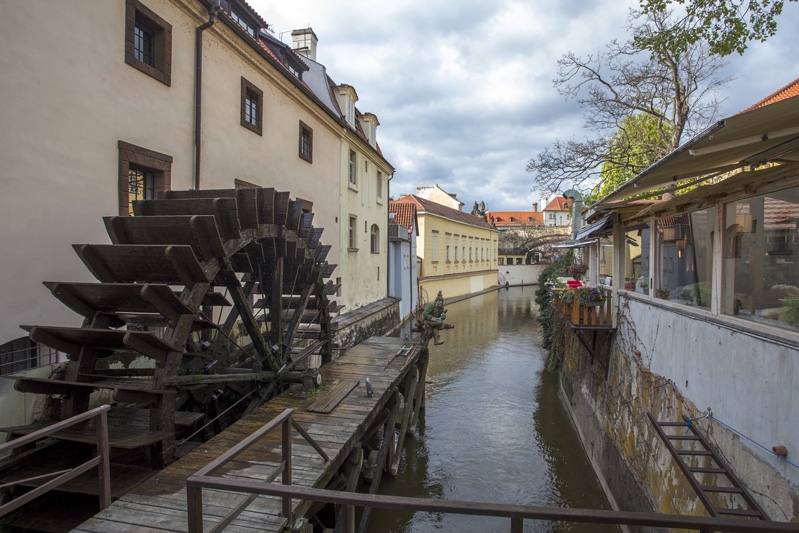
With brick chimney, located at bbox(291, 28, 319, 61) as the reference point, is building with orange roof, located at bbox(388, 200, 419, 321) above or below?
below

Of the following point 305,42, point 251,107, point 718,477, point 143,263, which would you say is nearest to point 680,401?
point 718,477

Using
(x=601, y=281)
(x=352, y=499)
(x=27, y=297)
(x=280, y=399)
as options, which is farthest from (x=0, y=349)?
(x=601, y=281)

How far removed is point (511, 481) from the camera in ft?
24.8

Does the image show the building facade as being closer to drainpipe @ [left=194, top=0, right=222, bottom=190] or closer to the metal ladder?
the metal ladder

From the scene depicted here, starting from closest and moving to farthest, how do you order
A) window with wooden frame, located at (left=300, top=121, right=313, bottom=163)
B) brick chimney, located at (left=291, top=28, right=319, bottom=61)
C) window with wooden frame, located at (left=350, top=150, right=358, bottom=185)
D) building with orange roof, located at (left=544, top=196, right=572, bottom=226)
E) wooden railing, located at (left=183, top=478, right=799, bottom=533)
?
wooden railing, located at (left=183, top=478, right=799, bottom=533) < window with wooden frame, located at (left=300, top=121, right=313, bottom=163) < window with wooden frame, located at (left=350, top=150, right=358, bottom=185) < brick chimney, located at (left=291, top=28, right=319, bottom=61) < building with orange roof, located at (left=544, top=196, right=572, bottom=226)

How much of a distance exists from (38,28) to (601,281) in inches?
390

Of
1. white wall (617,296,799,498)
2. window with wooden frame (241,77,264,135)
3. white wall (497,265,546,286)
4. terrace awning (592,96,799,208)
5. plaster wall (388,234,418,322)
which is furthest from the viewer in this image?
white wall (497,265,546,286)

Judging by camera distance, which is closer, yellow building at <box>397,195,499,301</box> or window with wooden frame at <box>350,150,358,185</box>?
window with wooden frame at <box>350,150,358,185</box>

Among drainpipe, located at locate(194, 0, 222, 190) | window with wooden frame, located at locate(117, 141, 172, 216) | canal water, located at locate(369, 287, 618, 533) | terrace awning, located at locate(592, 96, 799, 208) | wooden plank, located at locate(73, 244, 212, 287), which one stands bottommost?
canal water, located at locate(369, 287, 618, 533)

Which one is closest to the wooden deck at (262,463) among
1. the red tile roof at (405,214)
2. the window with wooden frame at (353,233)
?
the window with wooden frame at (353,233)

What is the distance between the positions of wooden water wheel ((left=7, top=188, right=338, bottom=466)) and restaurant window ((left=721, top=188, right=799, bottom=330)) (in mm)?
4602

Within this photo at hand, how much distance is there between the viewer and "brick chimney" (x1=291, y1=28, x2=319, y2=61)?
15.4 m

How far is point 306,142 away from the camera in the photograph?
11.8 m

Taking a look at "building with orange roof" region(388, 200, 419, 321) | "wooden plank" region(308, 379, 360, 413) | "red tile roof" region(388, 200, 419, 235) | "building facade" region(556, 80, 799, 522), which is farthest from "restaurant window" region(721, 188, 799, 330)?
"red tile roof" region(388, 200, 419, 235)
